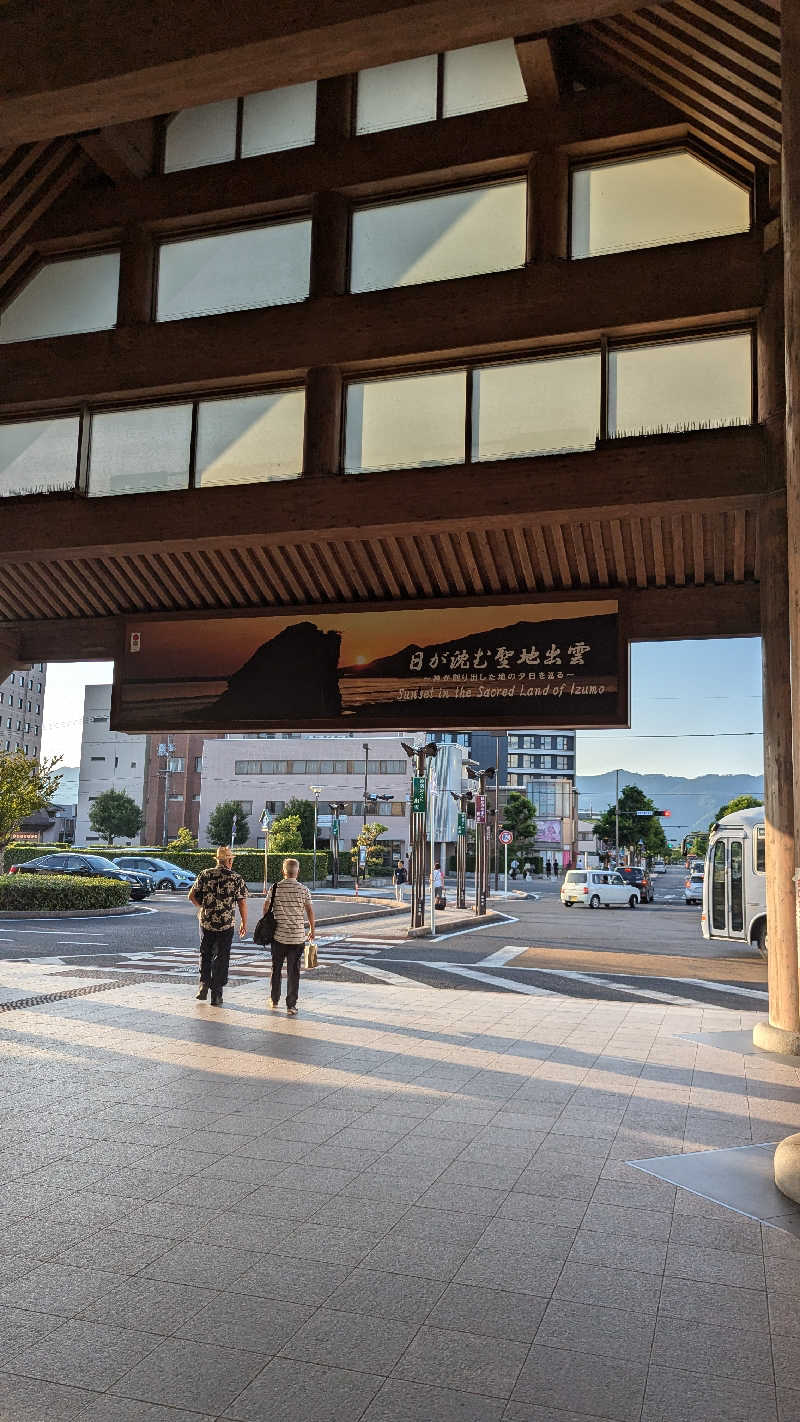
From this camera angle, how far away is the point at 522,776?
153m

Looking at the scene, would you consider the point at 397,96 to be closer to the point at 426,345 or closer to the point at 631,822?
the point at 426,345

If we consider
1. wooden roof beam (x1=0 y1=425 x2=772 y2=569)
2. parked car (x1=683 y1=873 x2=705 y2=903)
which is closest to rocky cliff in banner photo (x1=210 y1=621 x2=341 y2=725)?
wooden roof beam (x1=0 y1=425 x2=772 y2=569)

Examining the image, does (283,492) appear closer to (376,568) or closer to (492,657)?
(376,568)

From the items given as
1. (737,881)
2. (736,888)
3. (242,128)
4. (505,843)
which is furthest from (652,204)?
(505,843)

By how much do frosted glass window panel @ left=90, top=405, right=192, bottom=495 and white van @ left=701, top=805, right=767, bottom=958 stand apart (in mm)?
14169

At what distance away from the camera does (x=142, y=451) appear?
13.0m

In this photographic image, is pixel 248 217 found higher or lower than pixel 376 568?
higher

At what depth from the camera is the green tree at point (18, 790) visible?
28.9 metres

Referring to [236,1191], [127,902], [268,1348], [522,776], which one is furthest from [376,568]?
[522,776]

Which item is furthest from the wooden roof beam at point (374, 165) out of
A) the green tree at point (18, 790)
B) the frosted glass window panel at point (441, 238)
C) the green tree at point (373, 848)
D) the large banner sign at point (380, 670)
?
the green tree at point (373, 848)

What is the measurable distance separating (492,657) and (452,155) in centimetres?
576

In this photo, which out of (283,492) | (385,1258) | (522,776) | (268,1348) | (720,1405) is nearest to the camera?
(720,1405)

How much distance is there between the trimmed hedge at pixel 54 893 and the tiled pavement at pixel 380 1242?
20.3 metres

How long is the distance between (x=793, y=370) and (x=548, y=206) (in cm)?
605
